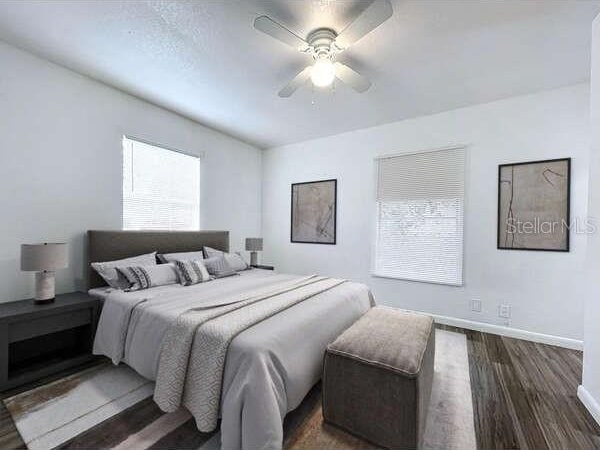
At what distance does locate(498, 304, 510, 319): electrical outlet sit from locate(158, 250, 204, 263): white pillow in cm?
372

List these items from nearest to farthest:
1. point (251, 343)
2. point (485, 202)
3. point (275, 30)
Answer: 1. point (251, 343)
2. point (275, 30)
3. point (485, 202)

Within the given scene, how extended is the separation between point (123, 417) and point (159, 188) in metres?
2.63

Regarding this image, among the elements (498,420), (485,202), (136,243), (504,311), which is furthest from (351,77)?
(504,311)

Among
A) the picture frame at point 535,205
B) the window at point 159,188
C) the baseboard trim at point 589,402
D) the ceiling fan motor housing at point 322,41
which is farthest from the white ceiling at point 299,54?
the baseboard trim at point 589,402

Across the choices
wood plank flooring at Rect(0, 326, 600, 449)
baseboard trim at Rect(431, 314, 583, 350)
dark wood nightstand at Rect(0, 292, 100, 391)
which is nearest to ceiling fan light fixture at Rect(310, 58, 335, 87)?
wood plank flooring at Rect(0, 326, 600, 449)

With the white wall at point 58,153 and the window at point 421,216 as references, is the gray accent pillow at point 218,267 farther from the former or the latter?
the window at point 421,216

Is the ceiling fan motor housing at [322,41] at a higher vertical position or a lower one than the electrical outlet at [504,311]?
higher

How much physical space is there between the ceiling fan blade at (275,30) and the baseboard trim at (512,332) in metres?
3.53

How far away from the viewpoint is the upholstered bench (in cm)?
143

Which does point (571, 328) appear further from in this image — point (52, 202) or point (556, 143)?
point (52, 202)

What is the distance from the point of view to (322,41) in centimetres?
203

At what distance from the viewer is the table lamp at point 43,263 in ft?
7.02

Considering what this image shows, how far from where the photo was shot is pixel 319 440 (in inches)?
61.4

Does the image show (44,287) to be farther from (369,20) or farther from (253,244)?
(369,20)
